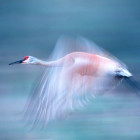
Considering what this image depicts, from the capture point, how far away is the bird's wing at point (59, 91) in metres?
2.93

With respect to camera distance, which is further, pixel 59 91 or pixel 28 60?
pixel 28 60

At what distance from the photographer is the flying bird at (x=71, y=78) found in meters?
2.94

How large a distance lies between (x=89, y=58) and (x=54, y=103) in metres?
0.41

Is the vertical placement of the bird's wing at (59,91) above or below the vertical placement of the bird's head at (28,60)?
below

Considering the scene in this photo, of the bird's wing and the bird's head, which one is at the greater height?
the bird's head

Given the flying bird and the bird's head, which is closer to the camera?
the flying bird

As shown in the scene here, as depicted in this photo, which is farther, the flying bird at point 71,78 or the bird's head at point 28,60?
the bird's head at point 28,60

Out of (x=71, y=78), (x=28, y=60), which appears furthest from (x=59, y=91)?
(x=28, y=60)

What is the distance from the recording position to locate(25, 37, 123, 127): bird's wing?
293cm

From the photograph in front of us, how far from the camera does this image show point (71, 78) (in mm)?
3057

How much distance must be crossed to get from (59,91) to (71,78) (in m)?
0.13

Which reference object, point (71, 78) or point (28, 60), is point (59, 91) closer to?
point (71, 78)

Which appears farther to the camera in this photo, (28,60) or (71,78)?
(28,60)

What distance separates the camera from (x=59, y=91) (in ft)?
9.80
